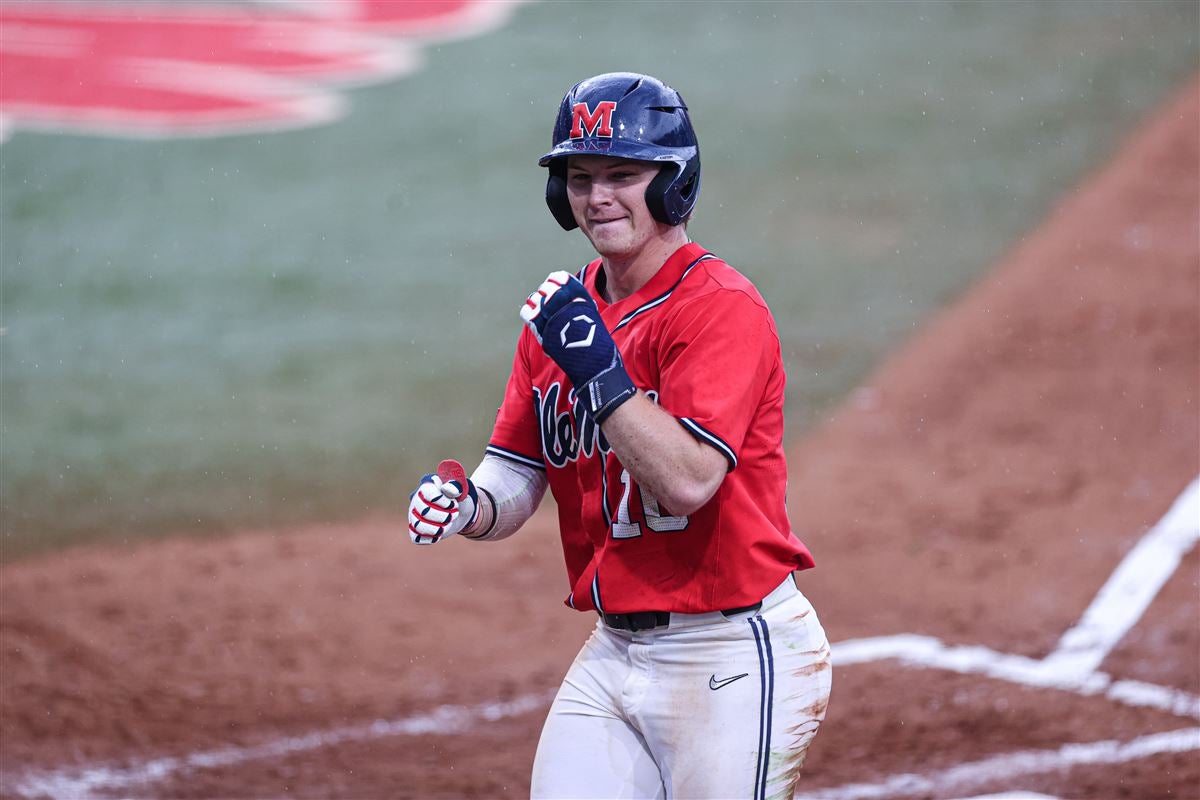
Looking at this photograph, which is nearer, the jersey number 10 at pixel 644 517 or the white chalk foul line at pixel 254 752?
the jersey number 10 at pixel 644 517

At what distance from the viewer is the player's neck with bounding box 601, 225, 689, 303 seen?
8.43 feet

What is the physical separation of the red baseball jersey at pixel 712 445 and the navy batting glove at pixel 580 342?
14 centimetres

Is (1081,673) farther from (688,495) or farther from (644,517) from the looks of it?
(688,495)

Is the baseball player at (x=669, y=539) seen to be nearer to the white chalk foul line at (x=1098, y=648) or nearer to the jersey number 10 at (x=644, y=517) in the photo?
the jersey number 10 at (x=644, y=517)

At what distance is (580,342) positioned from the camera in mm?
2268

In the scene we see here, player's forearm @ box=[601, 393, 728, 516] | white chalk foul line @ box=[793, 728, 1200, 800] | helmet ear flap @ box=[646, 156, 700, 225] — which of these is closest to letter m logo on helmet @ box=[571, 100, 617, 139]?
helmet ear flap @ box=[646, 156, 700, 225]

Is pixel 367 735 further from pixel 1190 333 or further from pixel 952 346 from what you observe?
pixel 1190 333

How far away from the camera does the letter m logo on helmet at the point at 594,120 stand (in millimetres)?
2467

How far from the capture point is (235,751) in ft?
15.9

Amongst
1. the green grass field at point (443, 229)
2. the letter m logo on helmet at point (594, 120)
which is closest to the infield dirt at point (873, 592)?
the green grass field at point (443, 229)

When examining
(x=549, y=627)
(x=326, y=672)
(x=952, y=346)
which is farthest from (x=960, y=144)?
(x=326, y=672)

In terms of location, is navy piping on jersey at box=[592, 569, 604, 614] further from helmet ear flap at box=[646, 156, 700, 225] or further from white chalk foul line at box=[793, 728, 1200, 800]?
white chalk foul line at box=[793, 728, 1200, 800]

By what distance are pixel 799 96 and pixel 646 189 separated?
5.83 meters

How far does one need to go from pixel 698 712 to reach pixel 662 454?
1.75ft
